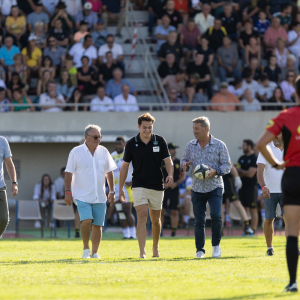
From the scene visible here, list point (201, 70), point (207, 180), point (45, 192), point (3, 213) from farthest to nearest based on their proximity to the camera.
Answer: point (201, 70)
point (45, 192)
point (207, 180)
point (3, 213)

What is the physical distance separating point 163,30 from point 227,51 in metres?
2.45

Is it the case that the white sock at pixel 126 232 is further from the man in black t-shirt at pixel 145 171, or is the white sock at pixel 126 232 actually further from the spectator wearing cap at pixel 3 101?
the spectator wearing cap at pixel 3 101

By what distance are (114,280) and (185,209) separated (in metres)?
11.7

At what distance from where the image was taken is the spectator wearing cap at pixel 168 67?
20031mm

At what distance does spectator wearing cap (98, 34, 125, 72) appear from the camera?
20.0 meters

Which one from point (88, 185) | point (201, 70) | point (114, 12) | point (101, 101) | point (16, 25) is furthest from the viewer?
point (114, 12)

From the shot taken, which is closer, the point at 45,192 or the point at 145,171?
the point at 145,171

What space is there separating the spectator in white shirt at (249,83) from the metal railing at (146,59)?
2.78 m

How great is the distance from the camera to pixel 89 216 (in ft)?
29.2

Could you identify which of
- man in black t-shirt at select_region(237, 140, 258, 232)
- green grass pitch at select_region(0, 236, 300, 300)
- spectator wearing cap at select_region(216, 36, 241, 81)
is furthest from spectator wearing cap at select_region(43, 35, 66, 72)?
green grass pitch at select_region(0, 236, 300, 300)

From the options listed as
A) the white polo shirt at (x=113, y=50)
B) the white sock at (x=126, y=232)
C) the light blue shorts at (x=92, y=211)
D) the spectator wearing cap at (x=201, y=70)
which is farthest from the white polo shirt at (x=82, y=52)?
the light blue shorts at (x=92, y=211)

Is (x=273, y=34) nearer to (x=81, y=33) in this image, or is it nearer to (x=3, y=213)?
(x=81, y=33)

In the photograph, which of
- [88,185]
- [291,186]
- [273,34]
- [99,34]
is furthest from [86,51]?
[291,186]

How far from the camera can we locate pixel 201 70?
65.8 ft
